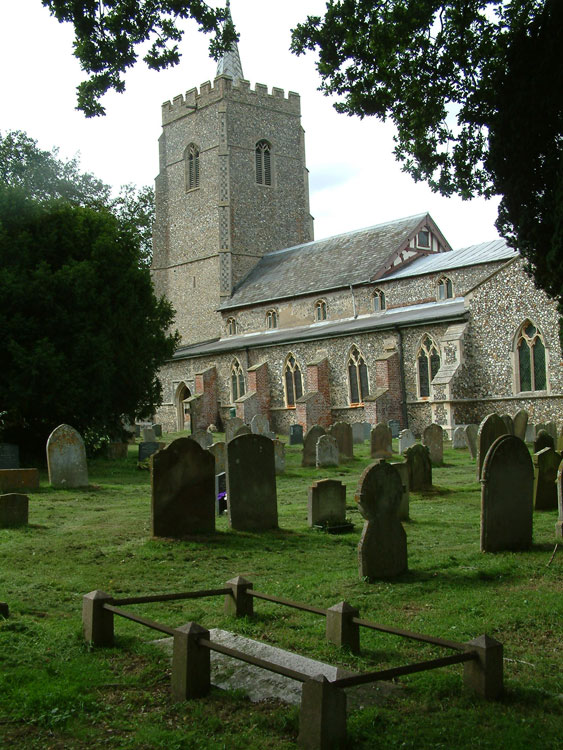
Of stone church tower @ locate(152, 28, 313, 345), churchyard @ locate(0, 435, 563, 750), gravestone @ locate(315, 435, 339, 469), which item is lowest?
churchyard @ locate(0, 435, 563, 750)

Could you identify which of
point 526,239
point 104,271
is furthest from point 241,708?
point 104,271

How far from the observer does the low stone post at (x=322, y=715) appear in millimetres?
3426

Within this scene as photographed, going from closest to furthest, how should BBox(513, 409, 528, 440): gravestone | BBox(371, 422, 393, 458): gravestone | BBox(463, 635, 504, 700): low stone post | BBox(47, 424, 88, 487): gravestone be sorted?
1. BBox(463, 635, 504, 700): low stone post
2. BBox(47, 424, 88, 487): gravestone
3. BBox(371, 422, 393, 458): gravestone
4. BBox(513, 409, 528, 440): gravestone

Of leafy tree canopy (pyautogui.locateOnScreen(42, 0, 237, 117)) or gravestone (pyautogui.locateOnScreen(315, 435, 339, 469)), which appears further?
gravestone (pyautogui.locateOnScreen(315, 435, 339, 469))

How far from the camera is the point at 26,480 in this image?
13672 mm

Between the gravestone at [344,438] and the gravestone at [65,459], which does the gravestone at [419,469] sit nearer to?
the gravestone at [65,459]

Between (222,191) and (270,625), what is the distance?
4043 cm

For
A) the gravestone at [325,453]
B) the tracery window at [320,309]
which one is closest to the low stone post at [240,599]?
the gravestone at [325,453]

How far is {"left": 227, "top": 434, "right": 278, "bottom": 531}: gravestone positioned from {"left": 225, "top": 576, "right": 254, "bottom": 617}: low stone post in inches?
136

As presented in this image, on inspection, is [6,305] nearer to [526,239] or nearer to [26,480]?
[26,480]

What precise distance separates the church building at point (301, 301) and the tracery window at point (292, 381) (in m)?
0.08

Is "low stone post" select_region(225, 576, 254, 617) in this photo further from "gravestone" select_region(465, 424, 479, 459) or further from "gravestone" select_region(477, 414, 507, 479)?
"gravestone" select_region(465, 424, 479, 459)

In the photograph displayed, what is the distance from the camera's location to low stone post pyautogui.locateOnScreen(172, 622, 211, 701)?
13.6 ft

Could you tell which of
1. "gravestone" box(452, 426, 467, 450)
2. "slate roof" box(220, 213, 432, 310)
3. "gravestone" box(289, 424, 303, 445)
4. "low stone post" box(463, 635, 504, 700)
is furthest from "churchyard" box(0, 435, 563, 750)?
"slate roof" box(220, 213, 432, 310)
